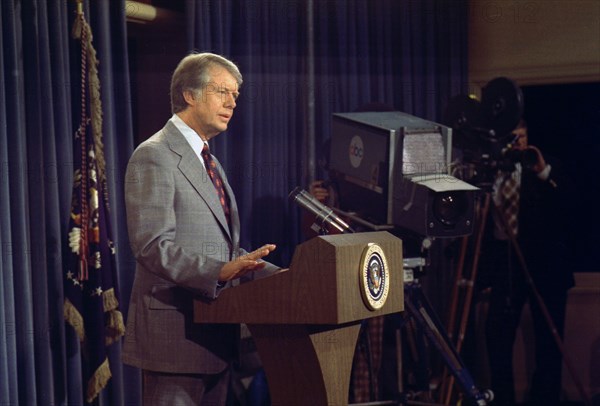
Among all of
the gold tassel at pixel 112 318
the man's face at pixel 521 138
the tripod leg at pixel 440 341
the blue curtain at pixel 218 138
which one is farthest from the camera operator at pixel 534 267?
the gold tassel at pixel 112 318

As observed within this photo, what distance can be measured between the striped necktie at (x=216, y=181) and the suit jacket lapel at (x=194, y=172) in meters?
0.05

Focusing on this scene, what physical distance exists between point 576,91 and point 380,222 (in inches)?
78.0

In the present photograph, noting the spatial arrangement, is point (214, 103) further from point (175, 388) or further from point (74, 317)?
point (74, 317)

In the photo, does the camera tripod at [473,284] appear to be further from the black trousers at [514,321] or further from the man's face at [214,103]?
the man's face at [214,103]

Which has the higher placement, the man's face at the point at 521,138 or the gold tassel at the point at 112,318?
the man's face at the point at 521,138

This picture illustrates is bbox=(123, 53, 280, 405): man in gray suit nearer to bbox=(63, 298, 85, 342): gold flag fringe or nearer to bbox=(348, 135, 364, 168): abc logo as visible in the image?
bbox=(63, 298, 85, 342): gold flag fringe

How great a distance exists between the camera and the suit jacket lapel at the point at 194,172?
2.23 m

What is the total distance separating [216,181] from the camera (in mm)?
2355

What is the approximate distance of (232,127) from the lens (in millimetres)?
4215

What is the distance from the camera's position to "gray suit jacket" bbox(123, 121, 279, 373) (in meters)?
2.14

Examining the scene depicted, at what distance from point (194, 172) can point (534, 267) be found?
98.4 inches

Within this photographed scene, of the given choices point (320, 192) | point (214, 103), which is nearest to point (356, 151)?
point (320, 192)

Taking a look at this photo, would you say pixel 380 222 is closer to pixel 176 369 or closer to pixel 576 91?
pixel 176 369

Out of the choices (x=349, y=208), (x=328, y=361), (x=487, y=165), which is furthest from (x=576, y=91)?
(x=328, y=361)
